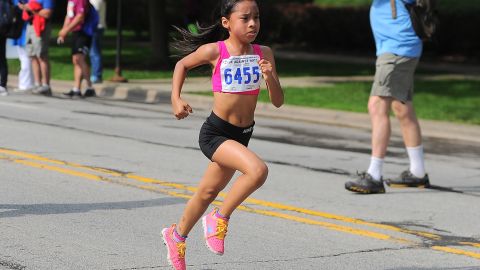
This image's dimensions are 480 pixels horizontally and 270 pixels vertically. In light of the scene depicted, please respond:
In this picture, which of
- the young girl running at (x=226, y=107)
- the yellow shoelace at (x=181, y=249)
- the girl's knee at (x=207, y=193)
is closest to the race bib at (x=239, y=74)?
the young girl running at (x=226, y=107)

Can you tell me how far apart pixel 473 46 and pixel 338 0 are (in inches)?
302

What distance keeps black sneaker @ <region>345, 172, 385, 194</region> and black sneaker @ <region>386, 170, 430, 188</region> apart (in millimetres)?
573

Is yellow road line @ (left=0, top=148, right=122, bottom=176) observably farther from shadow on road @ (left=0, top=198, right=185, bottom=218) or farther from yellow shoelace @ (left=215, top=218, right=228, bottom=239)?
yellow shoelace @ (left=215, top=218, right=228, bottom=239)

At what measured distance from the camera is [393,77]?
395 inches

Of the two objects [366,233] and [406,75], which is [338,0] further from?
[366,233]

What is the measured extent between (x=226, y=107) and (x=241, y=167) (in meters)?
0.39

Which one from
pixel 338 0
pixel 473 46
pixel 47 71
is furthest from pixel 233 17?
pixel 338 0

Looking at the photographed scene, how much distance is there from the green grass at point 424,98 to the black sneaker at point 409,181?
5910 mm

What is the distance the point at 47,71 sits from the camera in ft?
59.5

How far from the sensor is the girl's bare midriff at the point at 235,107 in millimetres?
6297

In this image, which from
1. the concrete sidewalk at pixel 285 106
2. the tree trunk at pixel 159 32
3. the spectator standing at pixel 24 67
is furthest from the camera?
the tree trunk at pixel 159 32

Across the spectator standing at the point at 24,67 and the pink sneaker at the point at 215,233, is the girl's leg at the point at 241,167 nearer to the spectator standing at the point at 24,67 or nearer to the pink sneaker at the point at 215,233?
the pink sneaker at the point at 215,233

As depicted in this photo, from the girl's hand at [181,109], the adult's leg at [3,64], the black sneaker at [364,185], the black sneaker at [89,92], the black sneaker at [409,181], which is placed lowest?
the black sneaker at [89,92]

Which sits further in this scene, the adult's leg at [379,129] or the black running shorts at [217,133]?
the adult's leg at [379,129]
